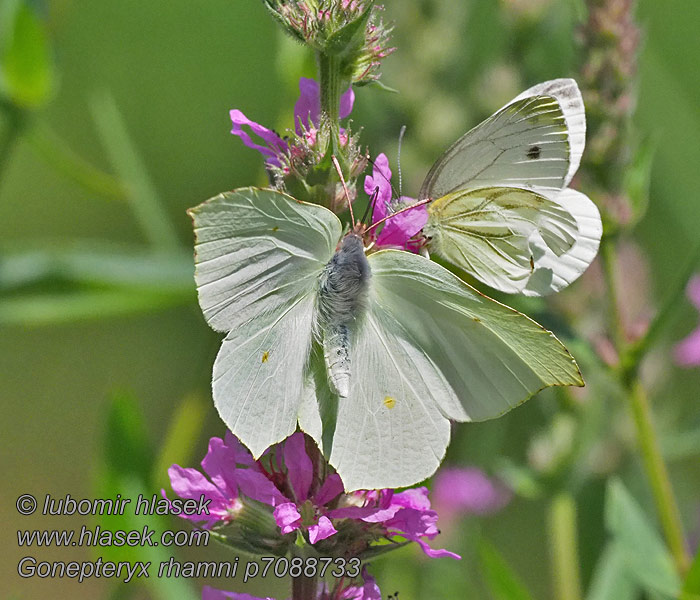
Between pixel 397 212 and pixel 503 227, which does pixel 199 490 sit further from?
pixel 503 227

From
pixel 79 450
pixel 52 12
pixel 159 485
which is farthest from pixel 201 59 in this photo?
pixel 159 485

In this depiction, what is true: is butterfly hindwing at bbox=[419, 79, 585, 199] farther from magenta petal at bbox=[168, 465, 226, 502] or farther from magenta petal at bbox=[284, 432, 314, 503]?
magenta petal at bbox=[168, 465, 226, 502]

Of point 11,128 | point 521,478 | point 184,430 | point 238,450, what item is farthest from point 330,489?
point 11,128

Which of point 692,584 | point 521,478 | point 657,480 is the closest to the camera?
point 692,584

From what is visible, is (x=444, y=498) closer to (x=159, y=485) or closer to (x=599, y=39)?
(x=159, y=485)

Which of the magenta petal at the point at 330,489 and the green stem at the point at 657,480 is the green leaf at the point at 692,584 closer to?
the green stem at the point at 657,480

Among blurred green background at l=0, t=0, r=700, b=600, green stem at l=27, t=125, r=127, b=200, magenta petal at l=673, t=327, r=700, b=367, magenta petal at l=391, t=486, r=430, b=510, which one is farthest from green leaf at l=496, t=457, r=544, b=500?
green stem at l=27, t=125, r=127, b=200

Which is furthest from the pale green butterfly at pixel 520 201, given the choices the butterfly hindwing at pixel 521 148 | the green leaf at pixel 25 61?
the green leaf at pixel 25 61
